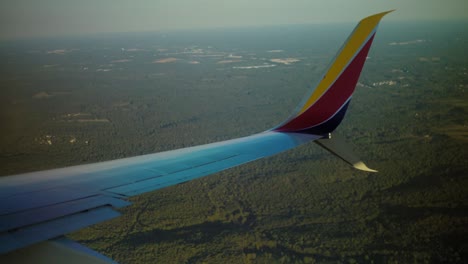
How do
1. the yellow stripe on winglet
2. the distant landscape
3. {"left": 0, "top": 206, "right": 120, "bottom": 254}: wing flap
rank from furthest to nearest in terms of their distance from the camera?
the distant landscape → the yellow stripe on winglet → {"left": 0, "top": 206, "right": 120, "bottom": 254}: wing flap

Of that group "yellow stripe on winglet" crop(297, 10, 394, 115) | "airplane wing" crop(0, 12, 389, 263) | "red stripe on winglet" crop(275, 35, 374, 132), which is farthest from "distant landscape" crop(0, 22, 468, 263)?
"yellow stripe on winglet" crop(297, 10, 394, 115)

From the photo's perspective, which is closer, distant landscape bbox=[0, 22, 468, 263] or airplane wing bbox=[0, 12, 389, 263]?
airplane wing bbox=[0, 12, 389, 263]

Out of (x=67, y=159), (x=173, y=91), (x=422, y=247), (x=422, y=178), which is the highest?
(x=173, y=91)

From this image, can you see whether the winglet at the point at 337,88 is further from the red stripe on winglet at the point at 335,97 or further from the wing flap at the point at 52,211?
the wing flap at the point at 52,211

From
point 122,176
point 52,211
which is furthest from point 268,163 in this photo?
point 52,211

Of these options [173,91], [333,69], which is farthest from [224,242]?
[173,91]

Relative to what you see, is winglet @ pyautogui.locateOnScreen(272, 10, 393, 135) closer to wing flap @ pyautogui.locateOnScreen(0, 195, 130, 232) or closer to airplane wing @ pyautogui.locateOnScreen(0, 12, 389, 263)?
airplane wing @ pyautogui.locateOnScreen(0, 12, 389, 263)

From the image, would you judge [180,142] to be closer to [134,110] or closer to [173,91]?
[134,110]
